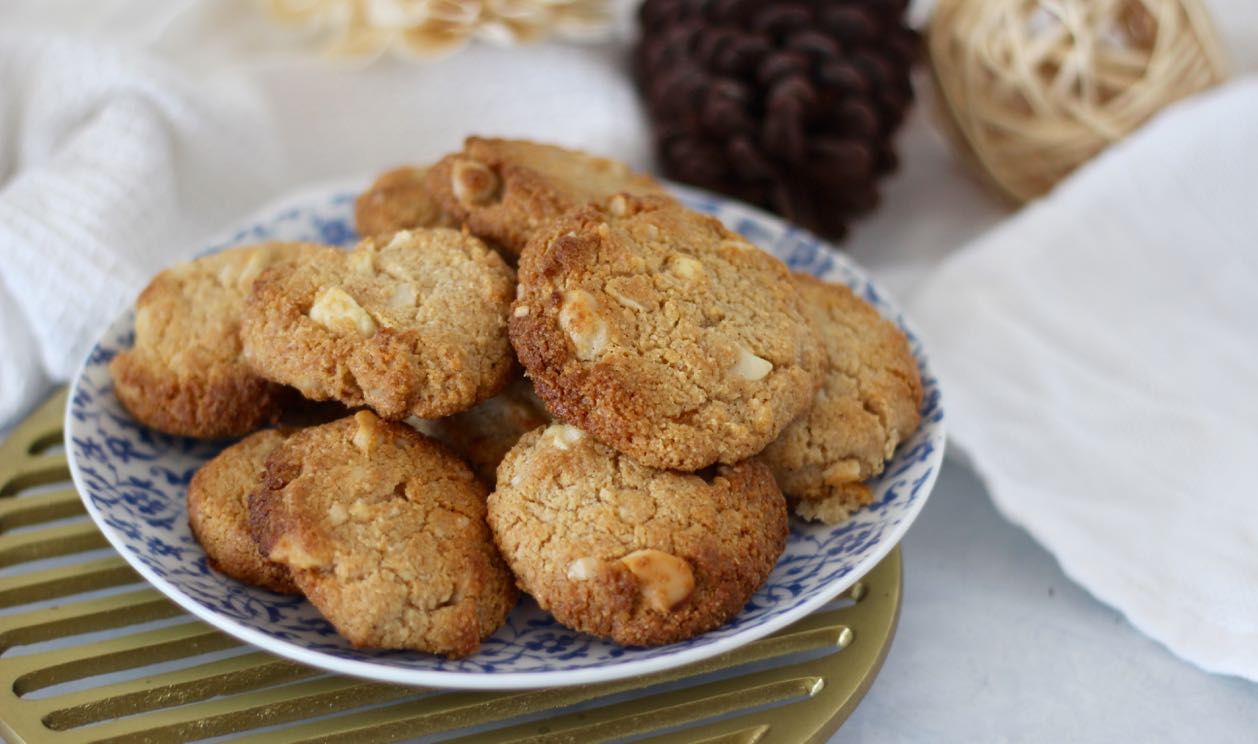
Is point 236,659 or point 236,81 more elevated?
point 236,81

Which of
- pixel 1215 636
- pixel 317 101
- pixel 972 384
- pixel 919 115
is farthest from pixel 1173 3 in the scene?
pixel 317 101

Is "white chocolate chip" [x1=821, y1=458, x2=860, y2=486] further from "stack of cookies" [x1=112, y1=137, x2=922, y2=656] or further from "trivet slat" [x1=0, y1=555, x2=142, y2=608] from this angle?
"trivet slat" [x1=0, y1=555, x2=142, y2=608]

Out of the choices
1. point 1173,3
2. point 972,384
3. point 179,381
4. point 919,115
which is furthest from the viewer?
point 919,115

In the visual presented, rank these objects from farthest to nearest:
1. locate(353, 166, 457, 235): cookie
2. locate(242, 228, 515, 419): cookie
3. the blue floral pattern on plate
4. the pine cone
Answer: the pine cone < locate(353, 166, 457, 235): cookie < locate(242, 228, 515, 419): cookie < the blue floral pattern on plate

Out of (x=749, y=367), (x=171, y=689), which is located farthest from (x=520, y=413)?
(x=171, y=689)

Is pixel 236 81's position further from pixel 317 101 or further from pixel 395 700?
pixel 395 700

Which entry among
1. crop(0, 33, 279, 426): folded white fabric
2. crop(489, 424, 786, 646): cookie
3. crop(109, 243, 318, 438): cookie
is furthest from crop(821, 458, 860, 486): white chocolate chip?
crop(0, 33, 279, 426): folded white fabric

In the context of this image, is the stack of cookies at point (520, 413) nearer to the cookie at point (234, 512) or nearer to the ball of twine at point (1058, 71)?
the cookie at point (234, 512)
